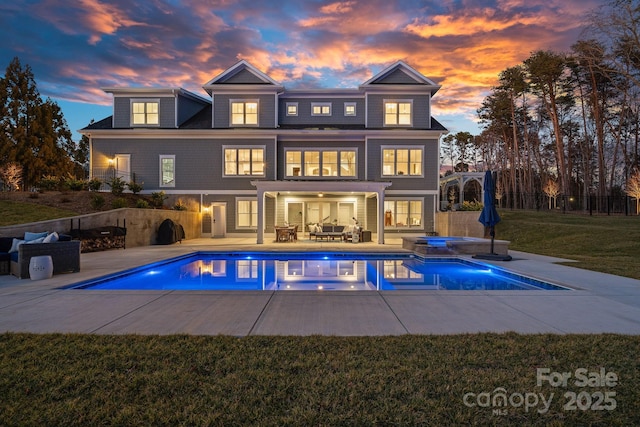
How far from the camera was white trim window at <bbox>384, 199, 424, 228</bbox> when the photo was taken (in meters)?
21.1

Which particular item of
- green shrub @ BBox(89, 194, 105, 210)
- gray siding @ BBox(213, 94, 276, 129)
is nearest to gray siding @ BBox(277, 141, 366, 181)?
gray siding @ BBox(213, 94, 276, 129)

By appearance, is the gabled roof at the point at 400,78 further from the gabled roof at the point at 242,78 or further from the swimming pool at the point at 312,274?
the swimming pool at the point at 312,274

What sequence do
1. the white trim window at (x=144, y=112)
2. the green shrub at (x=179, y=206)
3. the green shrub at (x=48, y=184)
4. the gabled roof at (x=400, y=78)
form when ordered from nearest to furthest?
the green shrub at (x=48, y=184) < the green shrub at (x=179, y=206) < the gabled roof at (x=400, y=78) < the white trim window at (x=144, y=112)

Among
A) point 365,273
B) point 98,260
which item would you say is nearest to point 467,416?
point 365,273

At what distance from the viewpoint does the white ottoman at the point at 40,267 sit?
7.91m

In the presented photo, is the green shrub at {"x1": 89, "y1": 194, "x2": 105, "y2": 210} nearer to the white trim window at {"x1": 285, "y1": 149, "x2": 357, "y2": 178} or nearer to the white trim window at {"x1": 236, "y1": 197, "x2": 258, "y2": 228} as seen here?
the white trim window at {"x1": 236, "y1": 197, "x2": 258, "y2": 228}

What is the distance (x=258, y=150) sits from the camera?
21.1m

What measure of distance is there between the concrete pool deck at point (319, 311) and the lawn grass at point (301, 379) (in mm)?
450

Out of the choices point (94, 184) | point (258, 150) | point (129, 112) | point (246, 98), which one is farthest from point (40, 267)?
point (129, 112)

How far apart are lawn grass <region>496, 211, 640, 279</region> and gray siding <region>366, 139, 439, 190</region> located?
546cm

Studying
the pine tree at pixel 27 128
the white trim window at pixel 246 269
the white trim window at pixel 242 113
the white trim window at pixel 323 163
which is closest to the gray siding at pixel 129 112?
the white trim window at pixel 242 113

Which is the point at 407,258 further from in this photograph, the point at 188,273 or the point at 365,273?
the point at 188,273

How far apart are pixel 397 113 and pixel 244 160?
33.2ft

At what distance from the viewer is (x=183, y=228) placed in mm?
18922
